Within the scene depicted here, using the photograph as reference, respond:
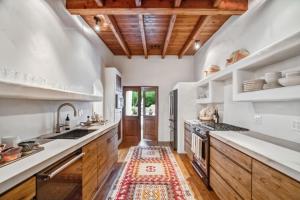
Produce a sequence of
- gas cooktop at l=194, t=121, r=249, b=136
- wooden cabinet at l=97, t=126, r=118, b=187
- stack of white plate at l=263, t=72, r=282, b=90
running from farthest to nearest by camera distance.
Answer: gas cooktop at l=194, t=121, r=249, b=136, wooden cabinet at l=97, t=126, r=118, b=187, stack of white plate at l=263, t=72, r=282, b=90

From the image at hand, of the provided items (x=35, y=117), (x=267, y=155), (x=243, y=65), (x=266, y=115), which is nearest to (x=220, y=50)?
(x=243, y=65)

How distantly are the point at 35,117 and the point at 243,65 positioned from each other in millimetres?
2630

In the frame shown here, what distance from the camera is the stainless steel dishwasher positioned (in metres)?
1.37

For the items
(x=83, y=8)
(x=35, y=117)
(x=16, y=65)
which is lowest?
(x=35, y=117)

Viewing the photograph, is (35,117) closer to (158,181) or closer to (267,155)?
(158,181)

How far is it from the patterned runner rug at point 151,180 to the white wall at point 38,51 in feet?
4.54

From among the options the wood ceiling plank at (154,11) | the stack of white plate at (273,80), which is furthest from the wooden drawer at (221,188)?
the wood ceiling plank at (154,11)

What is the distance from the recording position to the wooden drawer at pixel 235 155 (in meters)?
1.81

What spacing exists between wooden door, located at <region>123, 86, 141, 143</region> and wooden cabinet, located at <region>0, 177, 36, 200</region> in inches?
223

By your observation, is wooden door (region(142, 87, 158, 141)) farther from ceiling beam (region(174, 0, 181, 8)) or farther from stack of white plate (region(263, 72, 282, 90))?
stack of white plate (region(263, 72, 282, 90))

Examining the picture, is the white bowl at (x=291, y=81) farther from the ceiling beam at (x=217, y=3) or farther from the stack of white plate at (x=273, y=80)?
the ceiling beam at (x=217, y=3)

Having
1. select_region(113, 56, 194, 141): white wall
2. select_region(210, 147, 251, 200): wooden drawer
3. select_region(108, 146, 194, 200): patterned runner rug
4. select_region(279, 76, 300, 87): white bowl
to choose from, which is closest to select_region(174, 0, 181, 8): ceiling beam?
select_region(279, 76, 300, 87): white bowl

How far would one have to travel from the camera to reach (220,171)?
2500 millimetres

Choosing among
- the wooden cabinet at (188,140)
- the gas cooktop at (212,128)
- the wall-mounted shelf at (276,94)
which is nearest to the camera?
the wall-mounted shelf at (276,94)
